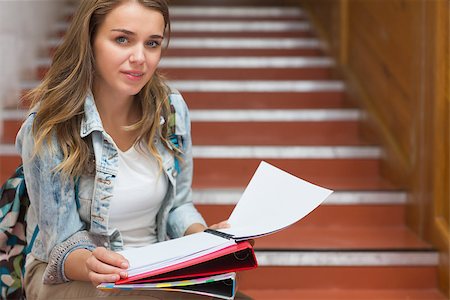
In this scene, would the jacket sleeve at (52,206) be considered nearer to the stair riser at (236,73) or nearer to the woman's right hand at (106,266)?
the woman's right hand at (106,266)

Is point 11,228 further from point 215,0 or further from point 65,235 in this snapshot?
point 215,0

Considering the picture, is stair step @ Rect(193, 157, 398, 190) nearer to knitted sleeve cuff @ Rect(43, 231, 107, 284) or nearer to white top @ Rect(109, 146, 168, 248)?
white top @ Rect(109, 146, 168, 248)

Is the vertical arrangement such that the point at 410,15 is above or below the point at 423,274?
above

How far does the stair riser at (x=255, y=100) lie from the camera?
3736mm

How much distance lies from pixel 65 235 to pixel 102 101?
31cm

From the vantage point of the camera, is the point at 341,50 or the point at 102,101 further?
the point at 341,50

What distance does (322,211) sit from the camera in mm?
2867

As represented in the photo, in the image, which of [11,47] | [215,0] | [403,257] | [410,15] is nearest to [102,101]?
[403,257]

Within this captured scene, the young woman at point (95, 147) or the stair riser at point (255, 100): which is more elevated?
the young woman at point (95, 147)

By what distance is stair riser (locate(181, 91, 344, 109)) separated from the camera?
374cm

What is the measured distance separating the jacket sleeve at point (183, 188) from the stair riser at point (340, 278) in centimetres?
92

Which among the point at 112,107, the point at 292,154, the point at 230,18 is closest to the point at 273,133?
the point at 292,154

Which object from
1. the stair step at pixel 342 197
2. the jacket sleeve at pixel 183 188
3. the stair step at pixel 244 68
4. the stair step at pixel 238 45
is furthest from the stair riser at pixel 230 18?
the jacket sleeve at pixel 183 188

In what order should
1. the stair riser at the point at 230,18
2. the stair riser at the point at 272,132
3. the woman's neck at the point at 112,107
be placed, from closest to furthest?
the woman's neck at the point at 112,107 < the stair riser at the point at 272,132 < the stair riser at the point at 230,18
